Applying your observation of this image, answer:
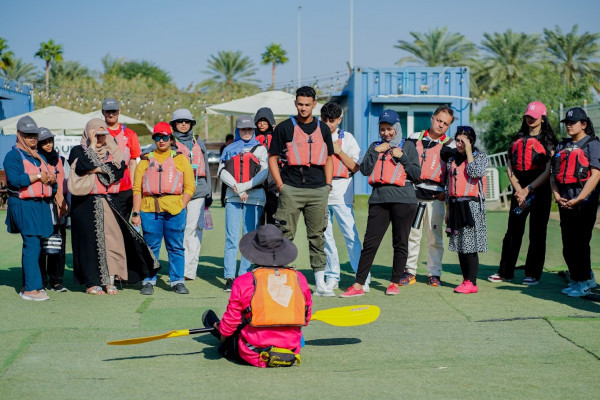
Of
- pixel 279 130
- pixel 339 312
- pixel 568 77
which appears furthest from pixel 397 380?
pixel 568 77

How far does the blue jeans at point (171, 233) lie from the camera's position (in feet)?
26.6

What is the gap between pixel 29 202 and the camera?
25.1ft

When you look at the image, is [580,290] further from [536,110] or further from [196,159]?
[196,159]

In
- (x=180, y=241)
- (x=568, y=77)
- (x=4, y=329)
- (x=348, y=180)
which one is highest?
(x=568, y=77)

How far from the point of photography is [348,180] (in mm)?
8258

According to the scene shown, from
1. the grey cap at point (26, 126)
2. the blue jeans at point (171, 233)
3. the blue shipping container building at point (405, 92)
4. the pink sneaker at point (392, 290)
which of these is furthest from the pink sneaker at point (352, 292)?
the blue shipping container building at point (405, 92)

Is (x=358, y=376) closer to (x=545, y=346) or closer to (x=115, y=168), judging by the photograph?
(x=545, y=346)

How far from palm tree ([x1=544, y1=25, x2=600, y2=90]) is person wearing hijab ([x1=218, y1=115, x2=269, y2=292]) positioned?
39.6 meters

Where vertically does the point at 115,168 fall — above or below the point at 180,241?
above

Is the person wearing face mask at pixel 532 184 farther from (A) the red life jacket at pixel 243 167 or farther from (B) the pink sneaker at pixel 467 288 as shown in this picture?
(A) the red life jacket at pixel 243 167

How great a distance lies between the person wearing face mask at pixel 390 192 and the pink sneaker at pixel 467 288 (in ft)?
2.17

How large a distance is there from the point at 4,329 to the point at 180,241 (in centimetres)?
229

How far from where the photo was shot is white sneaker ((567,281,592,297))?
309 inches

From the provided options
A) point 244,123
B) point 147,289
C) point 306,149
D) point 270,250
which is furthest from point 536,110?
point 147,289
